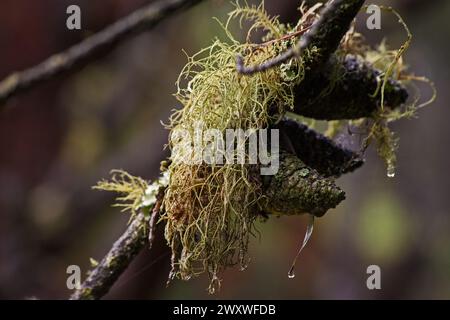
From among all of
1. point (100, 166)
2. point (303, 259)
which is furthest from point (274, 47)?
point (303, 259)

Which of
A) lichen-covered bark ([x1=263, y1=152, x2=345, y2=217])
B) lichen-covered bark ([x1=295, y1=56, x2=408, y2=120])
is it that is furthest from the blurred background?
lichen-covered bark ([x1=263, y1=152, x2=345, y2=217])

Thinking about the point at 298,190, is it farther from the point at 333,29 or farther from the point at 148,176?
the point at 148,176

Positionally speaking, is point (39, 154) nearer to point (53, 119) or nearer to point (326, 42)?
point (53, 119)

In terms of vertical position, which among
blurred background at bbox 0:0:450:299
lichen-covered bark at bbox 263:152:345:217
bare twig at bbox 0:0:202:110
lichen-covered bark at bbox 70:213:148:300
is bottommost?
lichen-covered bark at bbox 70:213:148:300

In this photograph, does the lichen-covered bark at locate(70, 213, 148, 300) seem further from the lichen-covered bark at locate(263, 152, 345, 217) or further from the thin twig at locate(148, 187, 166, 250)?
the lichen-covered bark at locate(263, 152, 345, 217)

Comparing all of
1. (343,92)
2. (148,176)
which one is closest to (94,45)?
(343,92)

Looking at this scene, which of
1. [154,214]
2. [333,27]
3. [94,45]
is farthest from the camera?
[154,214]
